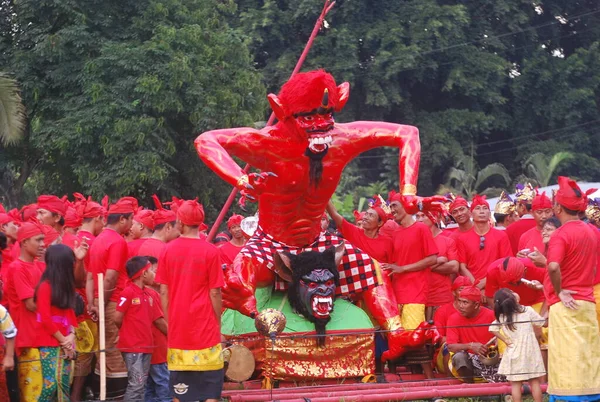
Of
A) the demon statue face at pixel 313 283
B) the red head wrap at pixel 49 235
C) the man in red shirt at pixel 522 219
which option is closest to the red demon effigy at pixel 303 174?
the demon statue face at pixel 313 283

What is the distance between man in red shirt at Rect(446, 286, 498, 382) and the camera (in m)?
9.81

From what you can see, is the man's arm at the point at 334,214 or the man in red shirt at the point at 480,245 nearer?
the man's arm at the point at 334,214

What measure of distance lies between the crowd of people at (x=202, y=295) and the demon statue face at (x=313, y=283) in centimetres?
83

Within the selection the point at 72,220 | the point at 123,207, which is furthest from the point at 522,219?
the point at 72,220

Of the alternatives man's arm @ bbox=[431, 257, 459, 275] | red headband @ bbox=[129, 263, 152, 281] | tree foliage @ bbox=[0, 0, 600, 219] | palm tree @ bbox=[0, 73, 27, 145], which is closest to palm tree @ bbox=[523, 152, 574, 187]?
tree foliage @ bbox=[0, 0, 600, 219]

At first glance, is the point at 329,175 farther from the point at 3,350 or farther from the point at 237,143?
the point at 3,350

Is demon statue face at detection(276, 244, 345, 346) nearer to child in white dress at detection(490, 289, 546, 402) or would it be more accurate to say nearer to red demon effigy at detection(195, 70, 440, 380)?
red demon effigy at detection(195, 70, 440, 380)

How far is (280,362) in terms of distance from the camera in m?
Result: 10.1

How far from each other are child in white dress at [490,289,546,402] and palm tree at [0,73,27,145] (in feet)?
37.3

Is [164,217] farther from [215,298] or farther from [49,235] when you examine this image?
[215,298]

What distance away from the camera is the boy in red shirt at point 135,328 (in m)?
8.88

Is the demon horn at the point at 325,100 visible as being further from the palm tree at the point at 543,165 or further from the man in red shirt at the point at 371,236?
the palm tree at the point at 543,165

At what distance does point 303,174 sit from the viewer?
382 inches

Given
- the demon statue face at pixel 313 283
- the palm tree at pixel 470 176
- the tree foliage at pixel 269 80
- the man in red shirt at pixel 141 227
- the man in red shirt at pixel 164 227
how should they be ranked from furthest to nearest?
the palm tree at pixel 470 176 → the tree foliage at pixel 269 80 → the man in red shirt at pixel 141 227 → the man in red shirt at pixel 164 227 → the demon statue face at pixel 313 283
